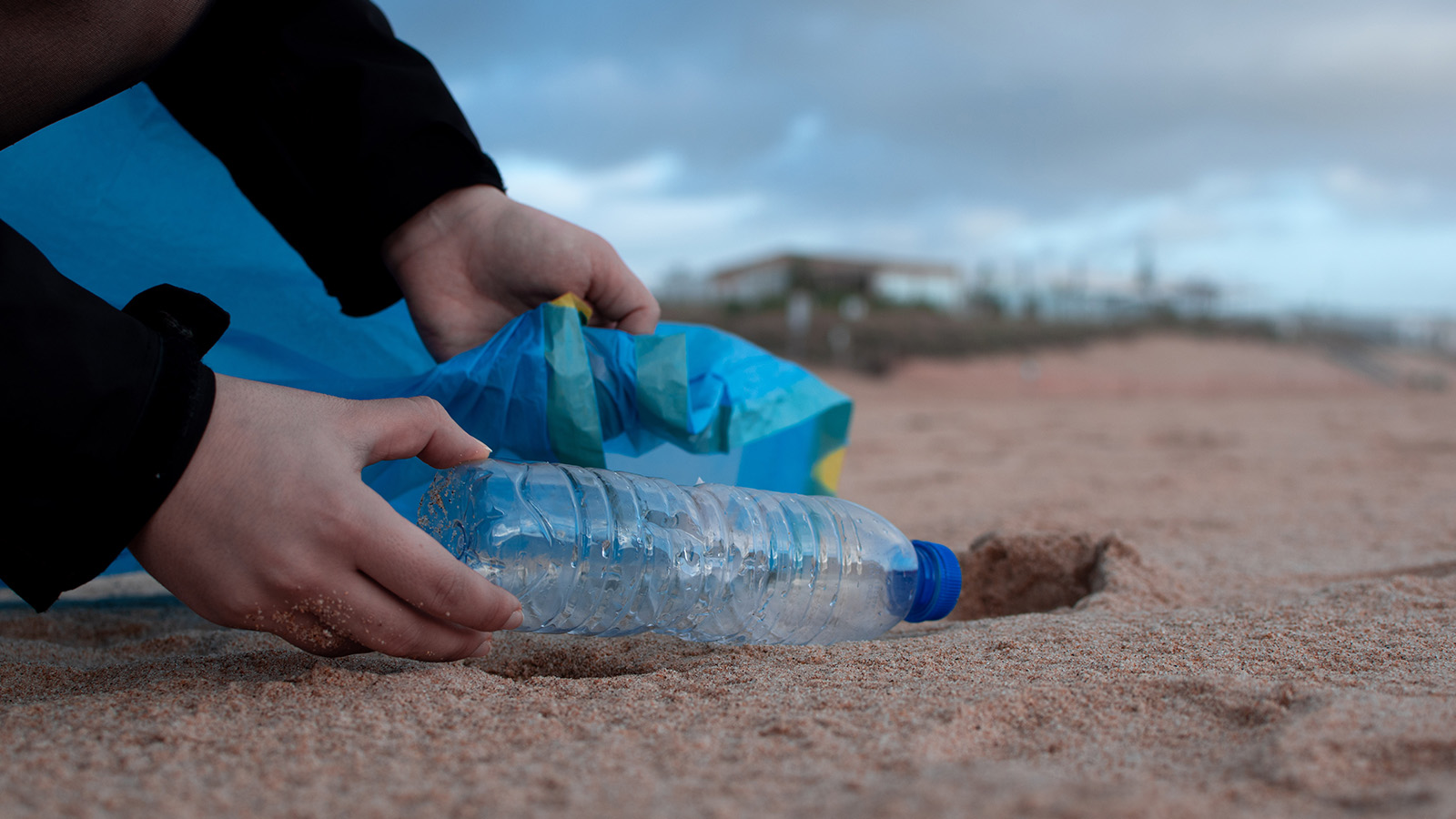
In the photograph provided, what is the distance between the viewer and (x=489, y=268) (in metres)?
1.76

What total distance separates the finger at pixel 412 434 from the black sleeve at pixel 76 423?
17 centimetres

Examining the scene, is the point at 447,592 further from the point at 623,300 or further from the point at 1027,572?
the point at 1027,572

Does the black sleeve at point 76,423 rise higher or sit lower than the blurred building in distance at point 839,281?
lower

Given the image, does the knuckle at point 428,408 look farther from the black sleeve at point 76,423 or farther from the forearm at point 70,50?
the forearm at point 70,50

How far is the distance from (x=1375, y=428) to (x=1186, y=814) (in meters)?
7.55

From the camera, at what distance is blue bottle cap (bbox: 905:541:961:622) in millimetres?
1593

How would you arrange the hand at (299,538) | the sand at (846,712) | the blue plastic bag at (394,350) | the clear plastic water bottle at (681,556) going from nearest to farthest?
the sand at (846,712)
the hand at (299,538)
the clear plastic water bottle at (681,556)
the blue plastic bag at (394,350)

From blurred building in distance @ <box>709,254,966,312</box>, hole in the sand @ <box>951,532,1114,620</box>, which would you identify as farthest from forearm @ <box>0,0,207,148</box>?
blurred building in distance @ <box>709,254,966,312</box>

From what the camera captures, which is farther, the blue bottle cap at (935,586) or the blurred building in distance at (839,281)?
the blurred building in distance at (839,281)

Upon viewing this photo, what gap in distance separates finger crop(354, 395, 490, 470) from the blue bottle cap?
2.61ft

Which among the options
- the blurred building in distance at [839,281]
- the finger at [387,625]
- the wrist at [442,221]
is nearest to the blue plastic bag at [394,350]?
the wrist at [442,221]

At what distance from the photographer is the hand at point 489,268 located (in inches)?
68.2

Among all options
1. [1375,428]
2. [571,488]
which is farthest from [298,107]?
[1375,428]

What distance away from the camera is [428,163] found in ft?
5.51
